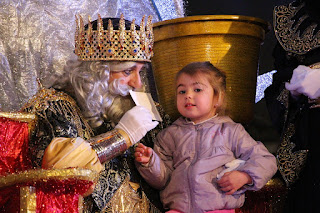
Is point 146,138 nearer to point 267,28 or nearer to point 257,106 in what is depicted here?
point 267,28

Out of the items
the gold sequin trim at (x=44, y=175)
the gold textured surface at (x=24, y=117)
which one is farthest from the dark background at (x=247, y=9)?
the gold sequin trim at (x=44, y=175)

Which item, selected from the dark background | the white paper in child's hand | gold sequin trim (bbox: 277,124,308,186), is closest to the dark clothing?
gold sequin trim (bbox: 277,124,308,186)

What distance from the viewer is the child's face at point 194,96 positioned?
6.97 ft

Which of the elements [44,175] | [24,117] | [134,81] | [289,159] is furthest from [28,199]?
[289,159]

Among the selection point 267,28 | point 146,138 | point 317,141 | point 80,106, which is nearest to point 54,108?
point 80,106

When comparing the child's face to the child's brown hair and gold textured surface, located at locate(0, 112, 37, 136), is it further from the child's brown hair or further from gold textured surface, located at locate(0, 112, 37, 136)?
gold textured surface, located at locate(0, 112, 37, 136)

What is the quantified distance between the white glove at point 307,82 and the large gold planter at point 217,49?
41 cm

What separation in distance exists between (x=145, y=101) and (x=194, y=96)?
213 millimetres

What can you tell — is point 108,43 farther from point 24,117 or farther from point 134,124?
point 24,117

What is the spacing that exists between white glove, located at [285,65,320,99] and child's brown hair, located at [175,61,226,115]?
31 centimetres

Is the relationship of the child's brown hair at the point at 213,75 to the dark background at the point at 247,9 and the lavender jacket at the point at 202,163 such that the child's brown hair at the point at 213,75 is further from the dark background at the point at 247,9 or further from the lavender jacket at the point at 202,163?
the dark background at the point at 247,9

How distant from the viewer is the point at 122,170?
2.07 meters

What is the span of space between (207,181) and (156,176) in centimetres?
21

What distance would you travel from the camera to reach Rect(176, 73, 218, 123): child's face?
2.12 meters
